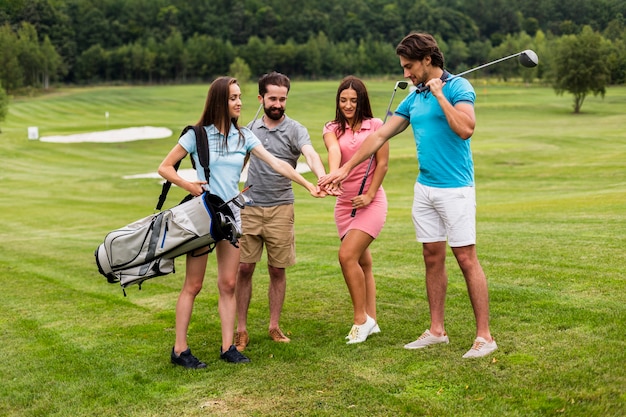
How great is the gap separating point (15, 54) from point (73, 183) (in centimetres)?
7667

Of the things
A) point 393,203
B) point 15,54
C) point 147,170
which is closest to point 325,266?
point 393,203

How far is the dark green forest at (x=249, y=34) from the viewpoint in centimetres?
10688

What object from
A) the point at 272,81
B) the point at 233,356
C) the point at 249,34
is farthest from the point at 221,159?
the point at 249,34

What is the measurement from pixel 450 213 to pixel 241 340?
7.19ft

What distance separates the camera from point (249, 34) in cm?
17212

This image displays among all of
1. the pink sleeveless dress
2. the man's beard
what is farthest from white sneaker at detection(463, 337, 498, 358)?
the man's beard

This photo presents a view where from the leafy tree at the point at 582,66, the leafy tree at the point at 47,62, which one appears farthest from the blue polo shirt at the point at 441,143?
the leafy tree at the point at 47,62

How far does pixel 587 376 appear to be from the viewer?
194 inches

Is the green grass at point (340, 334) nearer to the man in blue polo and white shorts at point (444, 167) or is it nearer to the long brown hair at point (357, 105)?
the man in blue polo and white shorts at point (444, 167)

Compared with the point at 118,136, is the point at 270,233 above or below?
above

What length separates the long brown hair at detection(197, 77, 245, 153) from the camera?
597cm

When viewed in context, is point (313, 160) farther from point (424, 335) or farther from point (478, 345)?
point (478, 345)

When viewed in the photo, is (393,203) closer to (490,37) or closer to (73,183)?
(73,183)

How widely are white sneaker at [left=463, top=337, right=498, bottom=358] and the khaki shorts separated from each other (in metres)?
1.89
